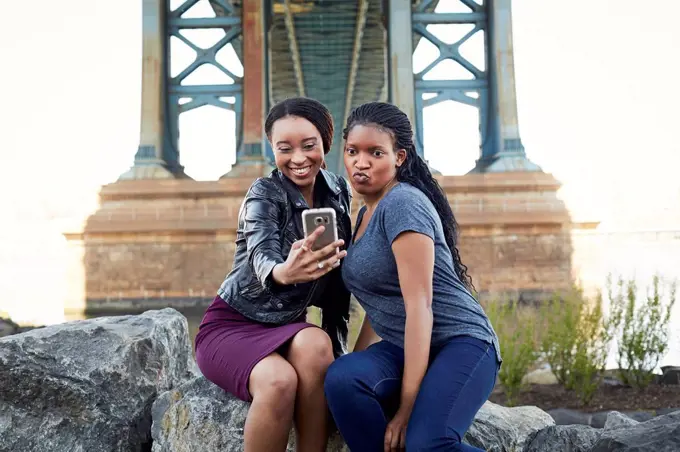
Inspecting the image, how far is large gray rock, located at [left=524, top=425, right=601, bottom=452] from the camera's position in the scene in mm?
2828

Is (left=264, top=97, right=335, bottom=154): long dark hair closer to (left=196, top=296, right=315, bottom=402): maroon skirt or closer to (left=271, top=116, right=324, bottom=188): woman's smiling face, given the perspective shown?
(left=271, top=116, right=324, bottom=188): woman's smiling face

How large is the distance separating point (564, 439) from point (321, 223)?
4.83 ft

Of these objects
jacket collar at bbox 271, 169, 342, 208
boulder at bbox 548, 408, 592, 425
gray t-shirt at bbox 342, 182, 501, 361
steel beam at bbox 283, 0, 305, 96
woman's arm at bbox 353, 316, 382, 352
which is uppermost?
steel beam at bbox 283, 0, 305, 96

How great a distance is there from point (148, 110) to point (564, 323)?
7.22m

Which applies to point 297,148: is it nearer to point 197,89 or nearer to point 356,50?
point 197,89

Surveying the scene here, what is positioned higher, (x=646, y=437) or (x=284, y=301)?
(x=284, y=301)

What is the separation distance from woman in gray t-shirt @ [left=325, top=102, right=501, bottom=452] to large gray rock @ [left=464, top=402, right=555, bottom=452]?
0.59 metres

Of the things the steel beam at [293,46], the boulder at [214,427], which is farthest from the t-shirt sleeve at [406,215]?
the steel beam at [293,46]

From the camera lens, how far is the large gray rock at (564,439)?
2.83m

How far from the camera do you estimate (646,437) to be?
8.00 feet

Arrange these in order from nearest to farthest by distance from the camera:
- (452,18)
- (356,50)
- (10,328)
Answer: (10,328)
(452,18)
(356,50)

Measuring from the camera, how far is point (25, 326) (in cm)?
1042

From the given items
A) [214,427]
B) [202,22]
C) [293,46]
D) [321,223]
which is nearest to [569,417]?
[214,427]

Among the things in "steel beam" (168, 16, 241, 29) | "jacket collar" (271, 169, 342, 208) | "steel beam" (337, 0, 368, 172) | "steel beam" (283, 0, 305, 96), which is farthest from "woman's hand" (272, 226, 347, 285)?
"steel beam" (283, 0, 305, 96)
